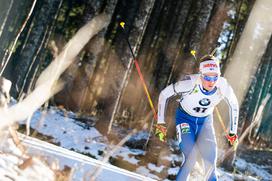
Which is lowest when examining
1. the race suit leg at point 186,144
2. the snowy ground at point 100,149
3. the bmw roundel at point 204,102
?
the snowy ground at point 100,149

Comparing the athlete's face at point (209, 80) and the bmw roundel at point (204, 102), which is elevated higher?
the athlete's face at point (209, 80)

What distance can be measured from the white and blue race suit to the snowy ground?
6.14 ft

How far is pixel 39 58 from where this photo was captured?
719 inches

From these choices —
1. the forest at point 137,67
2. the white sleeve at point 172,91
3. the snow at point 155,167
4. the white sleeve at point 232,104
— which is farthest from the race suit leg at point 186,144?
the snow at point 155,167

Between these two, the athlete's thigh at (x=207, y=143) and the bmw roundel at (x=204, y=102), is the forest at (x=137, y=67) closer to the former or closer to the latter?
the athlete's thigh at (x=207, y=143)

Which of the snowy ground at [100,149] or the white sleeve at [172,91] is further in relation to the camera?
the snowy ground at [100,149]

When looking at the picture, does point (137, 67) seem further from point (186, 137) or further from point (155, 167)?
point (155, 167)

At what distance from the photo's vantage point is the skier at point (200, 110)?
5832 millimetres

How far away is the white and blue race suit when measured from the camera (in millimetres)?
5871

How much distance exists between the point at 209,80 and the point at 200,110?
0.56 metres

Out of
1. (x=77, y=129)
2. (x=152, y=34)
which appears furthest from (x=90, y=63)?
(x=152, y=34)

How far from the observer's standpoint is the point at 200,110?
6195mm

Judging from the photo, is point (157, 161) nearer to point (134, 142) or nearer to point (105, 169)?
point (134, 142)

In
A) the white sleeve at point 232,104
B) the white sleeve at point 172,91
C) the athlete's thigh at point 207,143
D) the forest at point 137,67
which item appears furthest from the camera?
the forest at point 137,67
